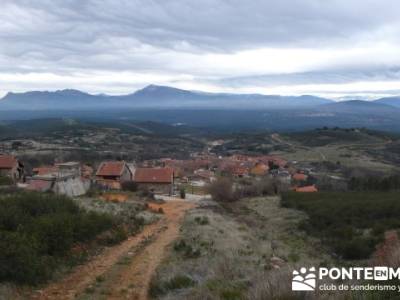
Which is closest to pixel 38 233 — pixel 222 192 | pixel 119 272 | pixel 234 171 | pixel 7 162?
pixel 119 272

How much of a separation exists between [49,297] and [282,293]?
521 centimetres

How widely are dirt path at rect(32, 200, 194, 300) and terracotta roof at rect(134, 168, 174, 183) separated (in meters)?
33.9

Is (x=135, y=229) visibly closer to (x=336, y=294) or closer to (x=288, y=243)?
(x=288, y=243)

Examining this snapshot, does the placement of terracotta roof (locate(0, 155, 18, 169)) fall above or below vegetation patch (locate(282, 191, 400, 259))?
below

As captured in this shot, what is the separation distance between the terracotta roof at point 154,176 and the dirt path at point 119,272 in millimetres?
33924

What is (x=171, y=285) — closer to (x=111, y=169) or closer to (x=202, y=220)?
(x=202, y=220)

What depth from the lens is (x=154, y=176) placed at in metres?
51.6

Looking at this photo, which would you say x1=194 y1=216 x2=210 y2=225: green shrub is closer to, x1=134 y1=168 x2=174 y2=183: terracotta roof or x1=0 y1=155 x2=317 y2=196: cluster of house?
x1=0 y1=155 x2=317 y2=196: cluster of house

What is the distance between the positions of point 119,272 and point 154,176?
40.1 m

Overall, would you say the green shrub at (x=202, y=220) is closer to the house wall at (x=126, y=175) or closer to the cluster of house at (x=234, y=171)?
the house wall at (x=126, y=175)

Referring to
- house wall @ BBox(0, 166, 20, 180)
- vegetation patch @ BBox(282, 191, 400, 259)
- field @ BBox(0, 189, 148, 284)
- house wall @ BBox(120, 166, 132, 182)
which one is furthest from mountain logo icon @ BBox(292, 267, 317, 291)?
house wall @ BBox(0, 166, 20, 180)

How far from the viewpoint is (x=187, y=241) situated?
16203 millimetres

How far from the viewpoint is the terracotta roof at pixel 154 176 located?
51156 mm

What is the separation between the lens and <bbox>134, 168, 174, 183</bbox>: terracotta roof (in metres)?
51.2
